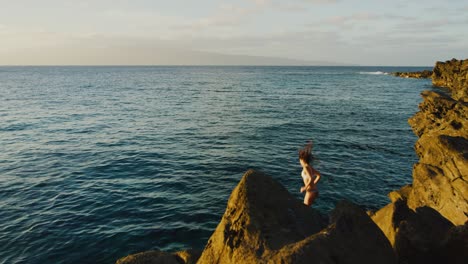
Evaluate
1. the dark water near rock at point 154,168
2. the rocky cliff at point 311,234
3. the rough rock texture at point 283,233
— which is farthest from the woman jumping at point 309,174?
the dark water near rock at point 154,168

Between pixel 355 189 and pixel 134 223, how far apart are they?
1500 centimetres

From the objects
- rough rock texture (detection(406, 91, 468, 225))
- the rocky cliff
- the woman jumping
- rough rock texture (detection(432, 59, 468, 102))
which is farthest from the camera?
rough rock texture (detection(432, 59, 468, 102))

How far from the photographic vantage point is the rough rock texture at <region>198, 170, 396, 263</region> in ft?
22.0

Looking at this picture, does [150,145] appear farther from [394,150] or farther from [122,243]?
[394,150]

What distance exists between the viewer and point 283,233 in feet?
24.6

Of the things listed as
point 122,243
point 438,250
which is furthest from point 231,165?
point 438,250

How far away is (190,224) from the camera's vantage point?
17453 millimetres

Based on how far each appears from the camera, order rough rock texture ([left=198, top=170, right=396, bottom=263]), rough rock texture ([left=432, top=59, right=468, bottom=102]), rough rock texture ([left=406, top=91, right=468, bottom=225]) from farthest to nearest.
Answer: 1. rough rock texture ([left=432, top=59, right=468, bottom=102])
2. rough rock texture ([left=406, top=91, right=468, bottom=225])
3. rough rock texture ([left=198, top=170, right=396, bottom=263])

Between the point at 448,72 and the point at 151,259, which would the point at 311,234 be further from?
the point at 448,72

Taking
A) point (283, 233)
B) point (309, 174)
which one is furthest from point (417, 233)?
point (283, 233)

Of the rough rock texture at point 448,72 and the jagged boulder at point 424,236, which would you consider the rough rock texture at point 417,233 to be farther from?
the rough rock texture at point 448,72

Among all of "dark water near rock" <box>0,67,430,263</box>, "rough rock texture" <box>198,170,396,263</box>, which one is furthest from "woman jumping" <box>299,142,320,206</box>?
"dark water near rock" <box>0,67,430,263</box>

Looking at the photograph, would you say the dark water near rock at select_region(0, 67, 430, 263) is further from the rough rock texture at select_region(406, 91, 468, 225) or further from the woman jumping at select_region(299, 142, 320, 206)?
the woman jumping at select_region(299, 142, 320, 206)

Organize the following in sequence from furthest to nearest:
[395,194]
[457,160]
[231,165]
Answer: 1. [231,165]
2. [395,194]
3. [457,160]
